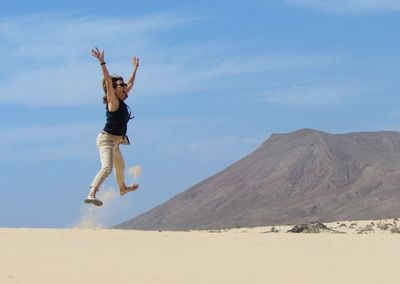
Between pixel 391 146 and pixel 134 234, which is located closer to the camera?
pixel 134 234

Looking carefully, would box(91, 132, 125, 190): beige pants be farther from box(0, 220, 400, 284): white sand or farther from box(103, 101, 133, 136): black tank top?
box(0, 220, 400, 284): white sand

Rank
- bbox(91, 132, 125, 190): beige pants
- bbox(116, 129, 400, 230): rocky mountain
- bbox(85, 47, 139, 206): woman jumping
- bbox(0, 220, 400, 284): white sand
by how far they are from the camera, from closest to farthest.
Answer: bbox(0, 220, 400, 284): white sand, bbox(85, 47, 139, 206): woman jumping, bbox(91, 132, 125, 190): beige pants, bbox(116, 129, 400, 230): rocky mountain

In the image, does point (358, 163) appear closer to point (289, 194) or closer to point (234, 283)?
point (289, 194)

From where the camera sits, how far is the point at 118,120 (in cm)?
1101

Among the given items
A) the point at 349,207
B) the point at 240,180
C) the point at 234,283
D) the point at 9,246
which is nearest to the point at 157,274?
the point at 234,283

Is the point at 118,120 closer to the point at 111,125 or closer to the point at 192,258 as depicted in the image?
the point at 111,125

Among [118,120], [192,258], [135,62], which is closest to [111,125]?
[118,120]

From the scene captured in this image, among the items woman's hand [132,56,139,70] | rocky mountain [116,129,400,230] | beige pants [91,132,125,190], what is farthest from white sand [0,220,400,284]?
rocky mountain [116,129,400,230]

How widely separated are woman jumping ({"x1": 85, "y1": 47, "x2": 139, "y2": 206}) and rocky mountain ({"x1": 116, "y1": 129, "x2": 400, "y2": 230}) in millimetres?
62980

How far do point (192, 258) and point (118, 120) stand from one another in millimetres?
2143

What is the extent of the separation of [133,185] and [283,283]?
3.74 metres

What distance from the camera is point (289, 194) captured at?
96188 mm

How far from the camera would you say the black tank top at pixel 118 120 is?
10938 millimetres

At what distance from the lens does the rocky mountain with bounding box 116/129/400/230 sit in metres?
82.4
